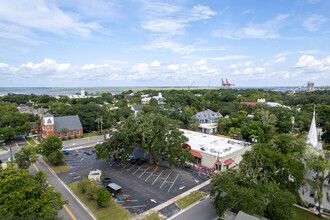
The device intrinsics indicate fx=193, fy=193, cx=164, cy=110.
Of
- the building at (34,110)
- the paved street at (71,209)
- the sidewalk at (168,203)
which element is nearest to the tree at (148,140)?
the sidewalk at (168,203)

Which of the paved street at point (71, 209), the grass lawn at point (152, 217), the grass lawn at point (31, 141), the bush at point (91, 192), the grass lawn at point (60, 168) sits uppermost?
the bush at point (91, 192)

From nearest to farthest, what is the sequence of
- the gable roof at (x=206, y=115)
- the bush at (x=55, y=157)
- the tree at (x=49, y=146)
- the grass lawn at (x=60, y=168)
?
the grass lawn at (x=60, y=168)
the bush at (x=55, y=157)
the tree at (x=49, y=146)
the gable roof at (x=206, y=115)

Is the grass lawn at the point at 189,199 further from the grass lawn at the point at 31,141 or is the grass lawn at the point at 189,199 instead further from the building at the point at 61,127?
the grass lawn at the point at 31,141

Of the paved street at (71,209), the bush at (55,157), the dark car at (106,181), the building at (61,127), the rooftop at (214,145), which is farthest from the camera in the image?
the building at (61,127)

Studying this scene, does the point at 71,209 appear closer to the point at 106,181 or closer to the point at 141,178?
the point at 106,181

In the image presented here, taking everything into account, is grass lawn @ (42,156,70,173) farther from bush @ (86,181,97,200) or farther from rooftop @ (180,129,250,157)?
rooftop @ (180,129,250,157)

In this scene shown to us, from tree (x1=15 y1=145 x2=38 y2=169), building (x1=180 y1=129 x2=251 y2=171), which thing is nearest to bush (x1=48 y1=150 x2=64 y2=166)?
tree (x1=15 y1=145 x2=38 y2=169)
